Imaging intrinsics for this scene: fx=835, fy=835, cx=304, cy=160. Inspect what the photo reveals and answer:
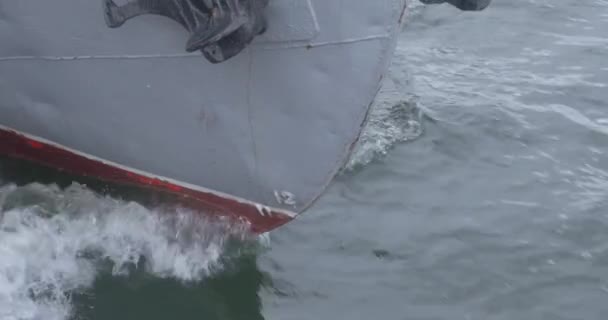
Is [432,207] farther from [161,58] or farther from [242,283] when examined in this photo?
[161,58]

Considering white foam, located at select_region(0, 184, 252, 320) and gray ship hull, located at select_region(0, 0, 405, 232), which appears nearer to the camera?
Answer: gray ship hull, located at select_region(0, 0, 405, 232)

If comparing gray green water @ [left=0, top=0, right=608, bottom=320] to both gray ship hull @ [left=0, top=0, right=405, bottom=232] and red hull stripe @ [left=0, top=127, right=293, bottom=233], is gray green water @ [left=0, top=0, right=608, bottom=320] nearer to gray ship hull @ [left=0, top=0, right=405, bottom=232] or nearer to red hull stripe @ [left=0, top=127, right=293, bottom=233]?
red hull stripe @ [left=0, top=127, right=293, bottom=233]

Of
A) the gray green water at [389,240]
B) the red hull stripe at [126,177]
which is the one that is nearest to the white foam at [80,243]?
the gray green water at [389,240]

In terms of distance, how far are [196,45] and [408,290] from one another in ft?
7.48

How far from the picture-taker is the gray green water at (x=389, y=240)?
5184 mm

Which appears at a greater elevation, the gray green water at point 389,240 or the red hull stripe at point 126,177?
the red hull stripe at point 126,177

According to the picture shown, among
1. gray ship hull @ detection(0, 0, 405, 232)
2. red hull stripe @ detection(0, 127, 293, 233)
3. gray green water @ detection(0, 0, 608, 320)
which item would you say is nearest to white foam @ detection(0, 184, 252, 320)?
gray green water @ detection(0, 0, 608, 320)

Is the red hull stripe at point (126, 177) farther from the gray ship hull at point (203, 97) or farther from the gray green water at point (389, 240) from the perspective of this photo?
the gray green water at point (389, 240)

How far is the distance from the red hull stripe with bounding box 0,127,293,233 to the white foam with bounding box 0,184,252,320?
20 cm

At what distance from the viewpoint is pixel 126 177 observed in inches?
A: 211

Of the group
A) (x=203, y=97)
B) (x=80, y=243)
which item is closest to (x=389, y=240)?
(x=203, y=97)

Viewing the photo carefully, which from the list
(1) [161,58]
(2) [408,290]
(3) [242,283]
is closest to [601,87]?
(2) [408,290]

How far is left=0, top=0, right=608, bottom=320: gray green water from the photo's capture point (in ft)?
17.0

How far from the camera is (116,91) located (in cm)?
489
